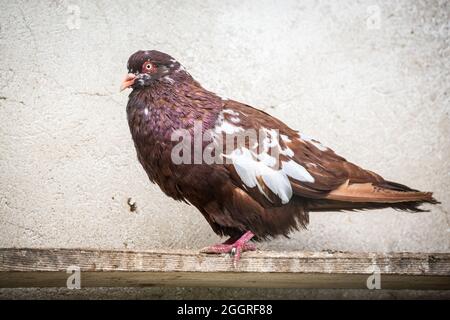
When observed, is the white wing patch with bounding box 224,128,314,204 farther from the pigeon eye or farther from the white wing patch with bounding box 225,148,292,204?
the pigeon eye

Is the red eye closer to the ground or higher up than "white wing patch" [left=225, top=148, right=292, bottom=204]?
higher up

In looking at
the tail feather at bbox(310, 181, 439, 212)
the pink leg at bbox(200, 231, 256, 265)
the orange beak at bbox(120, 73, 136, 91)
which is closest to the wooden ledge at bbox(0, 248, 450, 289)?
the pink leg at bbox(200, 231, 256, 265)

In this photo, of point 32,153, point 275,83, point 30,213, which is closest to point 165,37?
point 275,83

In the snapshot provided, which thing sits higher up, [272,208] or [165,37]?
[165,37]

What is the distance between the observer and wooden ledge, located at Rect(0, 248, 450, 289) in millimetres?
1572

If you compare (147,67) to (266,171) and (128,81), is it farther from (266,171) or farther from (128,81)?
(266,171)

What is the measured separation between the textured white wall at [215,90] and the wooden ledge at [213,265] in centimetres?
55

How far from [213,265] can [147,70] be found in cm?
64

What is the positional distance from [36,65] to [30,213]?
22.8 inches

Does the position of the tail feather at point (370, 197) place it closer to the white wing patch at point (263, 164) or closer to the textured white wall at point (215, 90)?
the white wing patch at point (263, 164)

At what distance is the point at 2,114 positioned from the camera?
91.4 inches

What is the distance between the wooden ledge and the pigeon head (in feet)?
1.80
